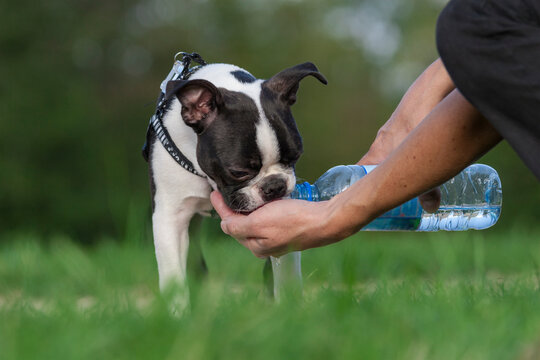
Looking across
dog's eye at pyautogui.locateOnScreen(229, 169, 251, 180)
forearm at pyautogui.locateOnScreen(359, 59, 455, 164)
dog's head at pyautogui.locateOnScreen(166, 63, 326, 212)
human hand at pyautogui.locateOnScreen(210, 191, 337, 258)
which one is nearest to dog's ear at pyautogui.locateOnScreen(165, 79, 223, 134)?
dog's head at pyautogui.locateOnScreen(166, 63, 326, 212)

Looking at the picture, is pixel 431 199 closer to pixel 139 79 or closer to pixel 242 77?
pixel 242 77

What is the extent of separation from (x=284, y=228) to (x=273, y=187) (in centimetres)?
47

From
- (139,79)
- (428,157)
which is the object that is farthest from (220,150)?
(139,79)

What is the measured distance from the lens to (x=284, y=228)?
221cm

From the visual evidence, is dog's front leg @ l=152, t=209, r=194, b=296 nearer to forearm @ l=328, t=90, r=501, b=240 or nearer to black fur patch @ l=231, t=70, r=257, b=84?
black fur patch @ l=231, t=70, r=257, b=84

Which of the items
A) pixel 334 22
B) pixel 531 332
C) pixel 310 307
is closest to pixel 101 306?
pixel 310 307

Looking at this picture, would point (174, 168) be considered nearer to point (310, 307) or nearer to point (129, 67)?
point (310, 307)

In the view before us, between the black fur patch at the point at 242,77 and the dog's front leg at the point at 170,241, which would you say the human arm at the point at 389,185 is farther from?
the black fur patch at the point at 242,77

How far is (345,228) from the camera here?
2.05 metres

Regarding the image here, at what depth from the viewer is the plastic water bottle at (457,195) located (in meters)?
3.18

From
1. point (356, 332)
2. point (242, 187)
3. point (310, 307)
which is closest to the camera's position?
point (356, 332)

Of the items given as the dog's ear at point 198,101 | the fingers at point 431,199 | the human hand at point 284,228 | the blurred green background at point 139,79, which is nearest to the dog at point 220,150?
the dog's ear at point 198,101

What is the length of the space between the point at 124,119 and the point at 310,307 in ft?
43.9

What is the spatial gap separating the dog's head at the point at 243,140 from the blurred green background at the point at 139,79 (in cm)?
807
